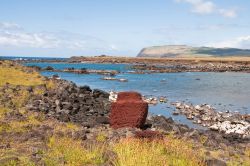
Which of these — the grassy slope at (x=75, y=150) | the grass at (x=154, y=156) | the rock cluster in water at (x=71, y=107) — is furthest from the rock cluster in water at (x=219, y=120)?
Answer: the grass at (x=154, y=156)

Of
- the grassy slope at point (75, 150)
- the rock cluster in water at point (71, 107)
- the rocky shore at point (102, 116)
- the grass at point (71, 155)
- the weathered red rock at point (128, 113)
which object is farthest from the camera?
the rock cluster in water at point (71, 107)

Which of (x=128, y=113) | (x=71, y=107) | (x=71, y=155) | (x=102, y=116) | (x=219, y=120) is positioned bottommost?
(x=219, y=120)

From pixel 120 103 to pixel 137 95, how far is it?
984mm

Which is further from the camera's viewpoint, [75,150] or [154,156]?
[75,150]

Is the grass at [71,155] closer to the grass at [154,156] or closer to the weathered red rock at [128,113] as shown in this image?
the grass at [154,156]

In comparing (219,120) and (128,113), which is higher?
(128,113)

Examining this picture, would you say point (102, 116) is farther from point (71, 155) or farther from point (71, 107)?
point (71, 155)

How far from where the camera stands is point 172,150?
13023mm

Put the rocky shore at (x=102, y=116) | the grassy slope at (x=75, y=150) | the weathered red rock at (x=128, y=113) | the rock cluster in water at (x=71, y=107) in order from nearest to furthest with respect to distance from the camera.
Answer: the grassy slope at (x=75, y=150)
the weathered red rock at (x=128, y=113)
the rocky shore at (x=102, y=116)
the rock cluster in water at (x=71, y=107)

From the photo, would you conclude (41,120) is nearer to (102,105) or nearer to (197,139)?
(197,139)

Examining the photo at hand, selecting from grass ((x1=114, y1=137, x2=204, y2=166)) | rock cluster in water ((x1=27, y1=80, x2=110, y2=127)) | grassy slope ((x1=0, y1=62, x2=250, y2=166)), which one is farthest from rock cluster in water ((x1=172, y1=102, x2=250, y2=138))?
grass ((x1=114, y1=137, x2=204, y2=166))

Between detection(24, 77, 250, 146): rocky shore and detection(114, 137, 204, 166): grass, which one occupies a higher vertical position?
detection(114, 137, 204, 166): grass

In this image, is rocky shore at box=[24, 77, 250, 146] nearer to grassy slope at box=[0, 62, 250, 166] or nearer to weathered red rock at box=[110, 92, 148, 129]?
weathered red rock at box=[110, 92, 148, 129]

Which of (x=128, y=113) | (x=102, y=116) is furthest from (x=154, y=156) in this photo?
(x=102, y=116)
